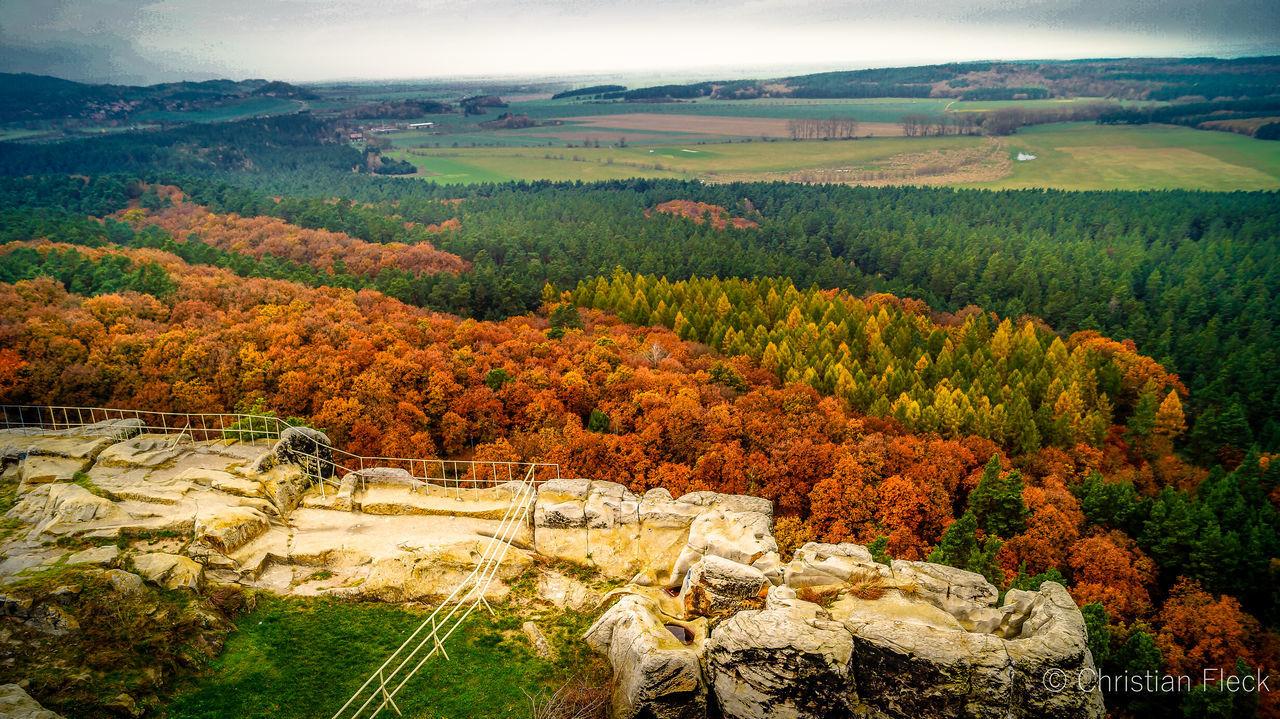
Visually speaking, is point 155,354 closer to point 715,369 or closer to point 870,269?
point 715,369

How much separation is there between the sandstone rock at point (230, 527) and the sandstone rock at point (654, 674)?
1773 cm

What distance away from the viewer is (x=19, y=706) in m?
19.9

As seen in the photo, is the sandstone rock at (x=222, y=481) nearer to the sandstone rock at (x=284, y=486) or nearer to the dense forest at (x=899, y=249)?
the sandstone rock at (x=284, y=486)

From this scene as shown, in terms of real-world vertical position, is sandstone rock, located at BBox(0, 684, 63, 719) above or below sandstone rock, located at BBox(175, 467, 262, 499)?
above

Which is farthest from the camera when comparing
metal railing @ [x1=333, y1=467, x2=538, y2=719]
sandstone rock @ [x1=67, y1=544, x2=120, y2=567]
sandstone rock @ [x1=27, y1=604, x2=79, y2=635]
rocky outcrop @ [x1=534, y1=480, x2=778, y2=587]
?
rocky outcrop @ [x1=534, y1=480, x2=778, y2=587]

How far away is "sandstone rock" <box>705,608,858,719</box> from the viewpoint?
24000mm

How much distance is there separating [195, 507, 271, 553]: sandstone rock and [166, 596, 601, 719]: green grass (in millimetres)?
3751

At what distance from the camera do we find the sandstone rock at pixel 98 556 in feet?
88.9

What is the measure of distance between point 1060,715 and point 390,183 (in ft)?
643

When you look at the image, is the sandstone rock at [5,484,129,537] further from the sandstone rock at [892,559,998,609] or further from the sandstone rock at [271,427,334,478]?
the sandstone rock at [892,559,998,609]

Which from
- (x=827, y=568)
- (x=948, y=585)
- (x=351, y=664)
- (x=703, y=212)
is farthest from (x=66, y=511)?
(x=703, y=212)

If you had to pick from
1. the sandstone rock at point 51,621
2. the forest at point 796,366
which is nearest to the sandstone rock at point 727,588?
the forest at point 796,366

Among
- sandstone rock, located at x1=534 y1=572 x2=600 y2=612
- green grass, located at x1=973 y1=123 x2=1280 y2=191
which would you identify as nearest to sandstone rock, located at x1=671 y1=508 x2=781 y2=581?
sandstone rock, located at x1=534 y1=572 x2=600 y2=612

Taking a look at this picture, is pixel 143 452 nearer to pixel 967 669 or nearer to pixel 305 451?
pixel 305 451
